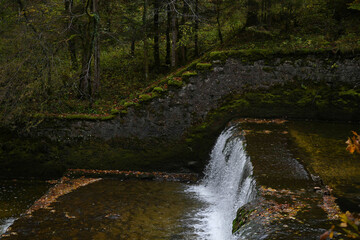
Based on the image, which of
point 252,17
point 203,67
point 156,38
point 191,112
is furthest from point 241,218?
point 156,38

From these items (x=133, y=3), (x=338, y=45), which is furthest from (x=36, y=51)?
(x=338, y=45)

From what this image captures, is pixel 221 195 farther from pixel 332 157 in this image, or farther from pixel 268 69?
pixel 268 69

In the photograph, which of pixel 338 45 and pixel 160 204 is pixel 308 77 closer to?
pixel 338 45

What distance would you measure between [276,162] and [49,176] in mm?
8358

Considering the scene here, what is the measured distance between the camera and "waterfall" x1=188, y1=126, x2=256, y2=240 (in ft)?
23.2

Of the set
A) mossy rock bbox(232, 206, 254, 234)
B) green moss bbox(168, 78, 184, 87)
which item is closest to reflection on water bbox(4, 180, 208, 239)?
mossy rock bbox(232, 206, 254, 234)

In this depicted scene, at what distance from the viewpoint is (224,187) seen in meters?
9.06

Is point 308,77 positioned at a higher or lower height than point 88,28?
lower

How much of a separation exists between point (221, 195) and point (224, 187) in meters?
0.24

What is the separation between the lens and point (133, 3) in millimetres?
17141

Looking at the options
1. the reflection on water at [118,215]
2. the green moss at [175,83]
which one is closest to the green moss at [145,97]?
the green moss at [175,83]

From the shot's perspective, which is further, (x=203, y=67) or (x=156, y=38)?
(x=156, y=38)

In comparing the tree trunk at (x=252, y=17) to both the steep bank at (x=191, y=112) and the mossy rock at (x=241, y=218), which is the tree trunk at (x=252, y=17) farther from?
the mossy rock at (x=241, y=218)

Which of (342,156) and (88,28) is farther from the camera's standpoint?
(88,28)
